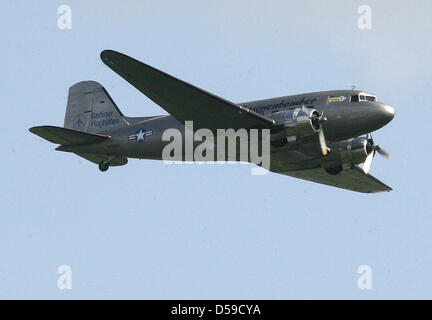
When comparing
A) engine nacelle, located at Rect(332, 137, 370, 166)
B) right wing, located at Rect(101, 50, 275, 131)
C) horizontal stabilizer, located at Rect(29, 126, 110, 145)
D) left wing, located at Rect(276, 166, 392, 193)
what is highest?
right wing, located at Rect(101, 50, 275, 131)

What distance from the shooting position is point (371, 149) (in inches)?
1176

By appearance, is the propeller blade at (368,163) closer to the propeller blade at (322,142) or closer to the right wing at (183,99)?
the propeller blade at (322,142)

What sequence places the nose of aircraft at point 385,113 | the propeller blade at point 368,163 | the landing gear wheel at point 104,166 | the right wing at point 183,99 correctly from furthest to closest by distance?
the landing gear wheel at point 104,166
the propeller blade at point 368,163
the nose of aircraft at point 385,113
the right wing at point 183,99

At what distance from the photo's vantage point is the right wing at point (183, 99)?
1013 inches

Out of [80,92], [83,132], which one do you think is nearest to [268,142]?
[83,132]

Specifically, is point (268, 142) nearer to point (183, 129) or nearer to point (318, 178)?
point (183, 129)

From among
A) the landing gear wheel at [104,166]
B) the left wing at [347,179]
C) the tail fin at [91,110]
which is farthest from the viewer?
the tail fin at [91,110]

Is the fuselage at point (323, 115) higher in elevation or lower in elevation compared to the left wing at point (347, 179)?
higher

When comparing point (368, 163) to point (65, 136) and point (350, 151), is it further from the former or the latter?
point (65, 136)

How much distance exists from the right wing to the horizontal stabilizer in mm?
4318

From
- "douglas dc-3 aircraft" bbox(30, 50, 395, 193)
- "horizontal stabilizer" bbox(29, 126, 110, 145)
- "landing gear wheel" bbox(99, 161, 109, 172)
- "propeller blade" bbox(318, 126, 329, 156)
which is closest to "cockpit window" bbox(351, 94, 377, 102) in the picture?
"douglas dc-3 aircraft" bbox(30, 50, 395, 193)

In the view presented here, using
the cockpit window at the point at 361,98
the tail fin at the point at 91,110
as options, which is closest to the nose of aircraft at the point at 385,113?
the cockpit window at the point at 361,98

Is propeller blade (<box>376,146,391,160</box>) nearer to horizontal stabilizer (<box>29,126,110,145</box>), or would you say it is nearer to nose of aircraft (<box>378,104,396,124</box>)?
nose of aircraft (<box>378,104,396,124</box>)

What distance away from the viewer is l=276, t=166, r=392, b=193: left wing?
3163 centimetres
